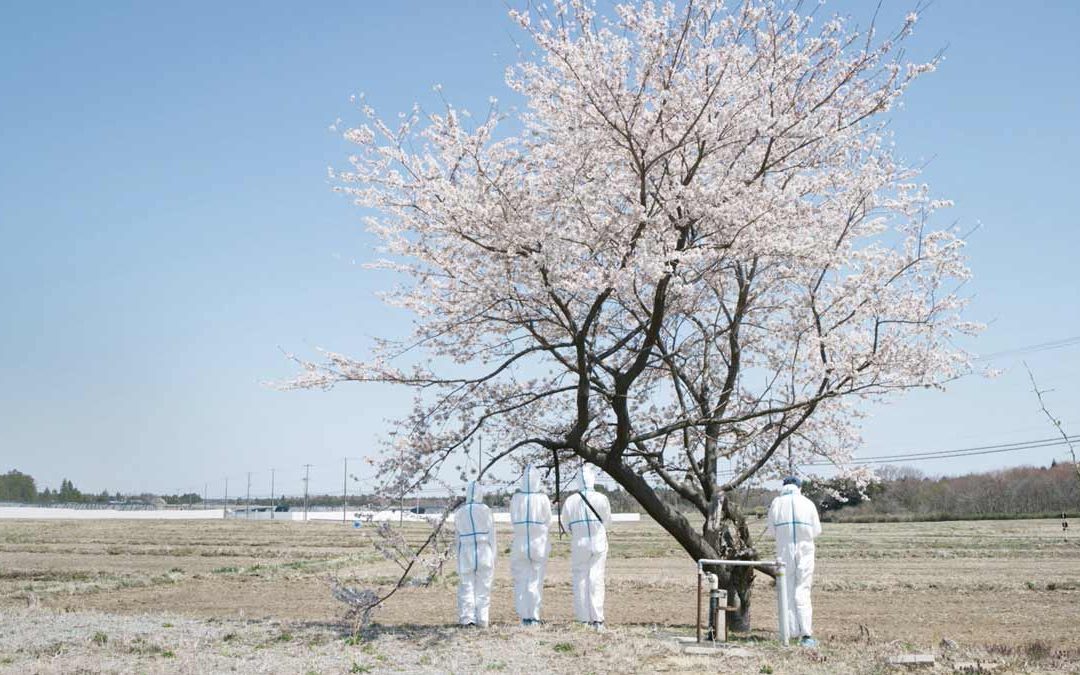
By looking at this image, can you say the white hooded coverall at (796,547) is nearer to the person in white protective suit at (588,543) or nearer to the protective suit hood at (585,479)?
the person in white protective suit at (588,543)

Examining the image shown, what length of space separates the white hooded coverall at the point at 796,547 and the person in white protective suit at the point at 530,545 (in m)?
2.52

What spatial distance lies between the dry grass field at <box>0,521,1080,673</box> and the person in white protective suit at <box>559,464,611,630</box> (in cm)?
34

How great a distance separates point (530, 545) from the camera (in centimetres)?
1049

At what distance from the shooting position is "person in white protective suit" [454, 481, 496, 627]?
10477 mm

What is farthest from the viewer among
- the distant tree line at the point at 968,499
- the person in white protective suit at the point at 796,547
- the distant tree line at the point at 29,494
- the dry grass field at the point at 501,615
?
the distant tree line at the point at 29,494

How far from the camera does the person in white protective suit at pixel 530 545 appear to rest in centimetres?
1043

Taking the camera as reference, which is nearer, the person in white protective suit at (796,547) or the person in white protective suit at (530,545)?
the person in white protective suit at (796,547)

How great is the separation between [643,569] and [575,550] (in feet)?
53.3

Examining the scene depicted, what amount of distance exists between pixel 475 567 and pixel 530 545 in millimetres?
667

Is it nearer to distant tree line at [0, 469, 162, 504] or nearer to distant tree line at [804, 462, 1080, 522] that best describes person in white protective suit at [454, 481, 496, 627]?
distant tree line at [804, 462, 1080, 522]

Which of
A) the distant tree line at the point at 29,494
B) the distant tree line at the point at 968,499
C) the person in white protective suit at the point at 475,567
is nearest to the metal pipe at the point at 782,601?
the person in white protective suit at the point at 475,567

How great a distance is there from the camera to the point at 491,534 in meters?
10.6

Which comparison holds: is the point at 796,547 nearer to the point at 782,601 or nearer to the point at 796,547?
the point at 796,547

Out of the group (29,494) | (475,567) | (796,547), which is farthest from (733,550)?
(29,494)
